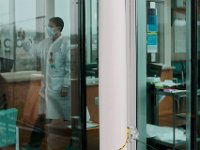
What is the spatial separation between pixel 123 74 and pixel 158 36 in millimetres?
1204

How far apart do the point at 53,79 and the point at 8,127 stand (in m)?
0.46

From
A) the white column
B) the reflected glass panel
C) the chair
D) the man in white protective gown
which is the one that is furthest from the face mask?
the white column

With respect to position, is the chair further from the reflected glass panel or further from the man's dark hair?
the reflected glass panel

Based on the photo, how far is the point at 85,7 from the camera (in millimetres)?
2631

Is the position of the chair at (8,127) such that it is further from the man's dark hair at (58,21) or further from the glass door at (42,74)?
the man's dark hair at (58,21)

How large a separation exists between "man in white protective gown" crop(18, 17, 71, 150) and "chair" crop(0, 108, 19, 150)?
0.14 m

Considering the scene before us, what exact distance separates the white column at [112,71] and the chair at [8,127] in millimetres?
1022

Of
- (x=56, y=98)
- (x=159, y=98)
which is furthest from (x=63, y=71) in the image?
(x=159, y=98)

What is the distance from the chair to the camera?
8.03ft

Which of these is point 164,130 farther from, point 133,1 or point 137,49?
point 133,1

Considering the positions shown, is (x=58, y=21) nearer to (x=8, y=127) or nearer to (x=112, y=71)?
(x=8, y=127)

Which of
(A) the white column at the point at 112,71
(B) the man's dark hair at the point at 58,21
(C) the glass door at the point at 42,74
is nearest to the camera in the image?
(A) the white column at the point at 112,71

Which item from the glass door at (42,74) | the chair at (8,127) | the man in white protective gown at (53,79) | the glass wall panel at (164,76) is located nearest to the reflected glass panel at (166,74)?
the glass wall panel at (164,76)

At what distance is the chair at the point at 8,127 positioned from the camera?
2447 mm
